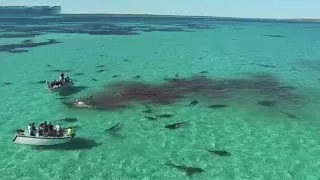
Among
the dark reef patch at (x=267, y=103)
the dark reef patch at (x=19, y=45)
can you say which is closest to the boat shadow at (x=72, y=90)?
the dark reef patch at (x=267, y=103)

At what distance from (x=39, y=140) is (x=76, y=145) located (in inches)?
110

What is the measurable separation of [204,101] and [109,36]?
259 feet

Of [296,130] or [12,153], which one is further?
[296,130]

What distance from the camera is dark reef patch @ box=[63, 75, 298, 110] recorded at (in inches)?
1772

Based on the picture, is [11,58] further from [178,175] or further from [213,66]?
[178,175]

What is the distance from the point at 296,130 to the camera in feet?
121

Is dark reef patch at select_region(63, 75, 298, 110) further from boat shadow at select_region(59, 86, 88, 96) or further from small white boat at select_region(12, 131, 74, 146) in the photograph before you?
small white boat at select_region(12, 131, 74, 146)

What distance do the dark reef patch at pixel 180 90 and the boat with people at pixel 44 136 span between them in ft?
31.4

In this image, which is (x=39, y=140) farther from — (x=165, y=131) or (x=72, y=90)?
(x=72, y=90)

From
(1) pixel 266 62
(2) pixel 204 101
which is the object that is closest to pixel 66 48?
(1) pixel 266 62

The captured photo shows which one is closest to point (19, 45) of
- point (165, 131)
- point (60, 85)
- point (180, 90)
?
point (60, 85)

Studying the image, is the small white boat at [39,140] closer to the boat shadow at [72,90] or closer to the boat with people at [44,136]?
the boat with people at [44,136]

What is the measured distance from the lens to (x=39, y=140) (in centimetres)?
3177

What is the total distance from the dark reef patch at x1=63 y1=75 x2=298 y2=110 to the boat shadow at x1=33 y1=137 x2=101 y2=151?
8697 mm
